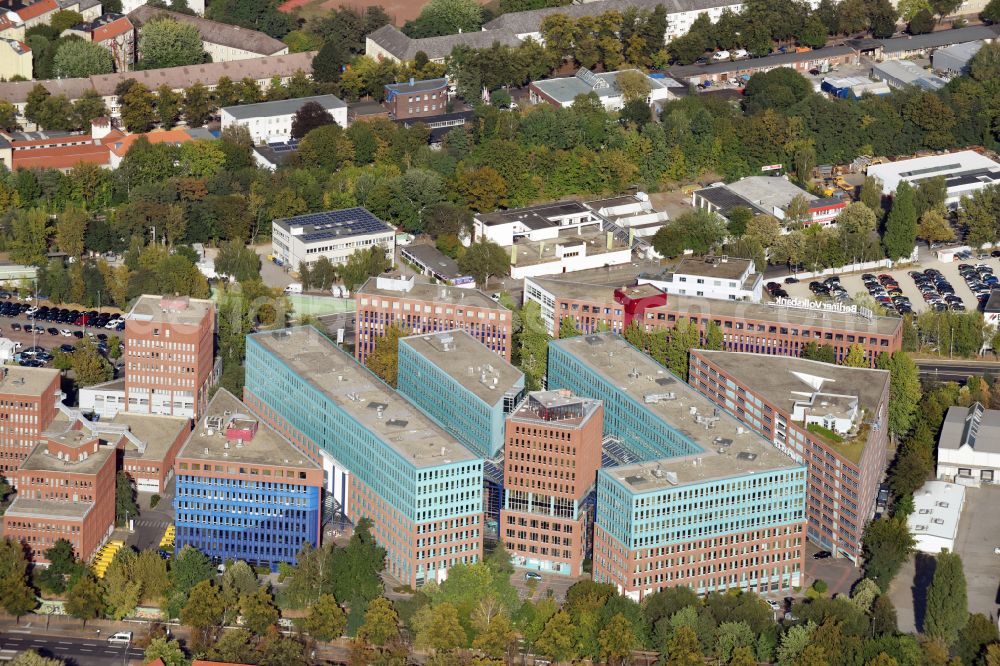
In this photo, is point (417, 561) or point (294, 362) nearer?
point (417, 561)

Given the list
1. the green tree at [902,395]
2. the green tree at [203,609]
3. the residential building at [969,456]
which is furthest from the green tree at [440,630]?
the green tree at [902,395]

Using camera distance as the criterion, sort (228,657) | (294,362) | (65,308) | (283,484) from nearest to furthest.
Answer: (228,657) < (283,484) < (294,362) < (65,308)

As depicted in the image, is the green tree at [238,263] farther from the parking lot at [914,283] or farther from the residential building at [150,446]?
the parking lot at [914,283]

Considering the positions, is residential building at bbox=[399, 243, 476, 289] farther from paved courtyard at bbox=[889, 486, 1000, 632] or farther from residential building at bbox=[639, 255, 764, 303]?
paved courtyard at bbox=[889, 486, 1000, 632]

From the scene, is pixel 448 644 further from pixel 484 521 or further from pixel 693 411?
pixel 693 411

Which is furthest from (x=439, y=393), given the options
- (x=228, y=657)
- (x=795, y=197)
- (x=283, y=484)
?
(x=795, y=197)

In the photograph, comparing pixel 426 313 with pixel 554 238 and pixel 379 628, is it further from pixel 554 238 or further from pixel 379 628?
pixel 379 628
